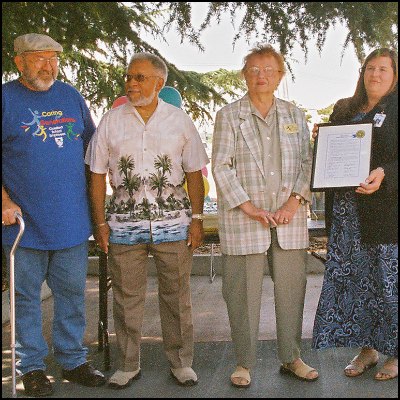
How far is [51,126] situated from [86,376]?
1.50 metres

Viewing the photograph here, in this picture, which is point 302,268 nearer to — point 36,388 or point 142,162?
point 142,162

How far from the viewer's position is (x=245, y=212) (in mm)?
3998

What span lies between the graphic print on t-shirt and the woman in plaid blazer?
2.82 ft

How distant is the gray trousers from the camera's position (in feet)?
13.5

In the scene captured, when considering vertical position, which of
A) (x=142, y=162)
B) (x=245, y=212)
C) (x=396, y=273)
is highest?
(x=142, y=162)

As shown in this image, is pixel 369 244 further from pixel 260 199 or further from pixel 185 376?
pixel 185 376

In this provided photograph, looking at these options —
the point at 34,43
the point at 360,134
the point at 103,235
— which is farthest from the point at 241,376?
the point at 34,43

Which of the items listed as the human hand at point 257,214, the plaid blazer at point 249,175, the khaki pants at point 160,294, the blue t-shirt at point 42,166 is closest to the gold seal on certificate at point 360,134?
the plaid blazer at point 249,175

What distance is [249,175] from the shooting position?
13.2 ft

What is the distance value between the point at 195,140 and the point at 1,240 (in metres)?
1.27

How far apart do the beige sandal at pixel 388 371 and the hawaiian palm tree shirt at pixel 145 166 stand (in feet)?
4.67

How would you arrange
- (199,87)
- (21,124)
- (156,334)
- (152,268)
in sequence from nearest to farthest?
(21,124), (156,334), (199,87), (152,268)

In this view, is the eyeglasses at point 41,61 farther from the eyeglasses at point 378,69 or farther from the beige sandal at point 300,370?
→ the beige sandal at point 300,370

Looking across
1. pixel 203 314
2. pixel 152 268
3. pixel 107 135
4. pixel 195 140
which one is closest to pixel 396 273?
pixel 195 140
